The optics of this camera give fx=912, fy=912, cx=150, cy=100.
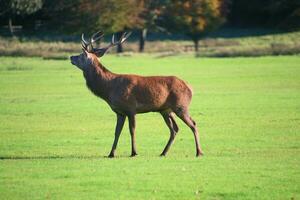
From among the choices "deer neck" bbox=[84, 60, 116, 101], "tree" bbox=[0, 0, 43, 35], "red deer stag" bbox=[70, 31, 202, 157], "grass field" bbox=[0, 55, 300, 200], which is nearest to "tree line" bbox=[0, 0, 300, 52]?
"tree" bbox=[0, 0, 43, 35]

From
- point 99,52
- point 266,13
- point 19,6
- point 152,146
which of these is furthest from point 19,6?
point 99,52

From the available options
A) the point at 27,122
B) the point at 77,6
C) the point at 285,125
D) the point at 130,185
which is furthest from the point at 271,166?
the point at 77,6

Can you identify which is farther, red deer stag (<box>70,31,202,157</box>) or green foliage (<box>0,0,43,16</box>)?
green foliage (<box>0,0,43,16</box>)

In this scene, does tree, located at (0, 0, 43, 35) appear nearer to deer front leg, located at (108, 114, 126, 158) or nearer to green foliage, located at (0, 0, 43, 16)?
green foliage, located at (0, 0, 43, 16)

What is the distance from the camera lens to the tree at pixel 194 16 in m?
82.1

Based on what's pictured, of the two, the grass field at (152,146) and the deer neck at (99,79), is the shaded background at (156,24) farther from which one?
the deer neck at (99,79)

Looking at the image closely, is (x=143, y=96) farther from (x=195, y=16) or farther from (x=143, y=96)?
(x=195, y=16)

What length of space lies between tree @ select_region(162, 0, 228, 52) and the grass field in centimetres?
4134

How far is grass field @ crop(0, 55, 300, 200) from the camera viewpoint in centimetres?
1362

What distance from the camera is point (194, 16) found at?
3287 inches

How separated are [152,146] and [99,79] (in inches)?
84.3

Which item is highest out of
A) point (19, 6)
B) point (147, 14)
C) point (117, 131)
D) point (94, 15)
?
point (117, 131)

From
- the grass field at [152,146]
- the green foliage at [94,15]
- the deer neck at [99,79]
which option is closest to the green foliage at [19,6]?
the green foliage at [94,15]

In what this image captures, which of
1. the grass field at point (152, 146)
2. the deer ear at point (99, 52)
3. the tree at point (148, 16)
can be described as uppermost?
the deer ear at point (99, 52)
